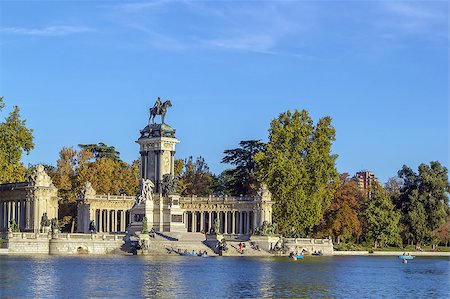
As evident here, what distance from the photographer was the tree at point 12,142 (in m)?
94.1

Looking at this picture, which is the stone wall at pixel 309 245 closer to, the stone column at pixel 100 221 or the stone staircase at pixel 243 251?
the stone staircase at pixel 243 251

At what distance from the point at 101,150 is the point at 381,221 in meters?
41.3

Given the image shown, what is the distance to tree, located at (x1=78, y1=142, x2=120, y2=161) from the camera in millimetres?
129125

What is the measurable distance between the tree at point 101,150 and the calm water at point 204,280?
58.0m

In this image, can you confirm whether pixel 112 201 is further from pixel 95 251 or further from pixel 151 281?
pixel 151 281

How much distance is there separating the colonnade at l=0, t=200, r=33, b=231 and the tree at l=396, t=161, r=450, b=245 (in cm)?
5102

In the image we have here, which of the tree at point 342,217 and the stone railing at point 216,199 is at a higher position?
the stone railing at point 216,199

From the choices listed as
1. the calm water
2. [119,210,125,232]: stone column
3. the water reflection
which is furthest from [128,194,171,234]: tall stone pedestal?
the water reflection

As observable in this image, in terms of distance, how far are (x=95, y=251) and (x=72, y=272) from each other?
28205 millimetres

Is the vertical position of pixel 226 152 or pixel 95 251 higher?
pixel 226 152

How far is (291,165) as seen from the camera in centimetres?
10069

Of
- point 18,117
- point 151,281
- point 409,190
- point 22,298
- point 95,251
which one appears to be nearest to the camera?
point 22,298

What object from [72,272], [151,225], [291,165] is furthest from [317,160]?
[72,272]

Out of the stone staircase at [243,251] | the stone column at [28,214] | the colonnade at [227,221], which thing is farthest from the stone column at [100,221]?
the stone staircase at [243,251]
